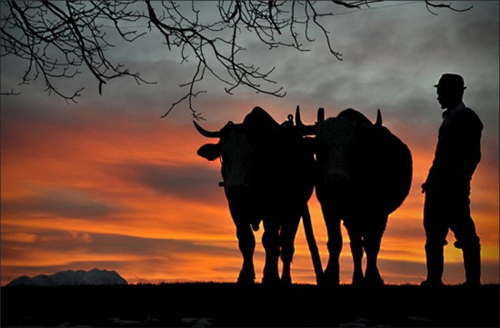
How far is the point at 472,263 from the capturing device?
45.4ft

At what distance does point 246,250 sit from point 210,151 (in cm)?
209

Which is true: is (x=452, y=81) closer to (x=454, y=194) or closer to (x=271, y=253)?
(x=454, y=194)

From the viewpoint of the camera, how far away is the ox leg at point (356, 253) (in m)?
14.1

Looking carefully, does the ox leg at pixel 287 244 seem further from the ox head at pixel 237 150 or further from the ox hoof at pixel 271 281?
the ox head at pixel 237 150

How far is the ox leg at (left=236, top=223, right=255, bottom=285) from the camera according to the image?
Result: 46.9ft

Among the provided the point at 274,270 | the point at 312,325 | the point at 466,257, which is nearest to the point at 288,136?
the point at 274,270

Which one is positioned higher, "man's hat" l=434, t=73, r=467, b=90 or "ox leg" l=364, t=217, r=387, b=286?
"man's hat" l=434, t=73, r=467, b=90

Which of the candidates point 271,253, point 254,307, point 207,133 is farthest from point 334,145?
point 254,307

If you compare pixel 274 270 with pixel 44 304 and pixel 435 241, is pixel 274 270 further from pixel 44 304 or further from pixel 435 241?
pixel 44 304

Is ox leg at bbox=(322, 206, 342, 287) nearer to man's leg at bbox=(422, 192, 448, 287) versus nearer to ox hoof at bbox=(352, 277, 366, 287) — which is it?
ox hoof at bbox=(352, 277, 366, 287)

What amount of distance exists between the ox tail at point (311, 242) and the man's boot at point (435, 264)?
3153mm

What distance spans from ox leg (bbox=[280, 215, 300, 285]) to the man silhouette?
108 inches

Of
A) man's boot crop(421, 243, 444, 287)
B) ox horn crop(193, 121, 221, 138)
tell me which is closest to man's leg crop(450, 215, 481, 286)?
man's boot crop(421, 243, 444, 287)

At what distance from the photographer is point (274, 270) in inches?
572
